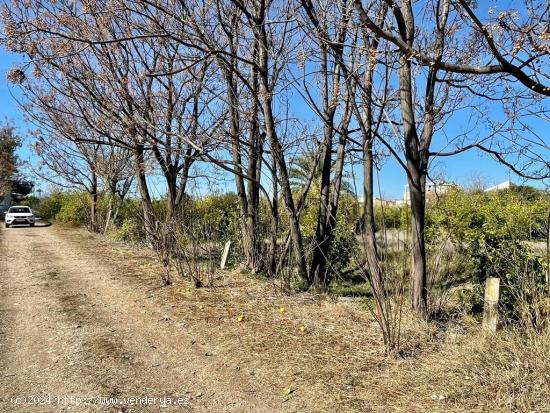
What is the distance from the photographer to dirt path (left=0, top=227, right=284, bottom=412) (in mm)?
3774

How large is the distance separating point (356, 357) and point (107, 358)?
2440 mm

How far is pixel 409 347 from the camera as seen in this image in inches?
188

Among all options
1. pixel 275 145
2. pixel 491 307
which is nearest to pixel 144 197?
pixel 275 145

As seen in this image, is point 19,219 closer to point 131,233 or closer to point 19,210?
point 19,210

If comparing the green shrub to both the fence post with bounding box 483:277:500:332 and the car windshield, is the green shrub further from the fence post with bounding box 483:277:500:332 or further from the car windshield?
the car windshield

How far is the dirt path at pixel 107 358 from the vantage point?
12.4 ft

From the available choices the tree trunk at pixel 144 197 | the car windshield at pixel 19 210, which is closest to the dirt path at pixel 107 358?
the tree trunk at pixel 144 197

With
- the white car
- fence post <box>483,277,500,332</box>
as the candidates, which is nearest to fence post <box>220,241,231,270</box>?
fence post <box>483,277,500,332</box>

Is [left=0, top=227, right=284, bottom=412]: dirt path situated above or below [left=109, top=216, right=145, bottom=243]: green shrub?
below

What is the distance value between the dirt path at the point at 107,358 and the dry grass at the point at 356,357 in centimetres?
24

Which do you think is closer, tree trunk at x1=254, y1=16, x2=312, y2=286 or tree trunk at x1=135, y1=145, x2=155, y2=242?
tree trunk at x1=254, y1=16, x2=312, y2=286

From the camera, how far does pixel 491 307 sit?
464 cm

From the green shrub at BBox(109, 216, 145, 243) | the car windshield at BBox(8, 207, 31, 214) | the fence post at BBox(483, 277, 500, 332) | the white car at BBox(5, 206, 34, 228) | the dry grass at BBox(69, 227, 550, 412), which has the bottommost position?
the dry grass at BBox(69, 227, 550, 412)

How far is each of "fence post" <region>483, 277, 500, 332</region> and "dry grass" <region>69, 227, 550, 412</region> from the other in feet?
0.54
